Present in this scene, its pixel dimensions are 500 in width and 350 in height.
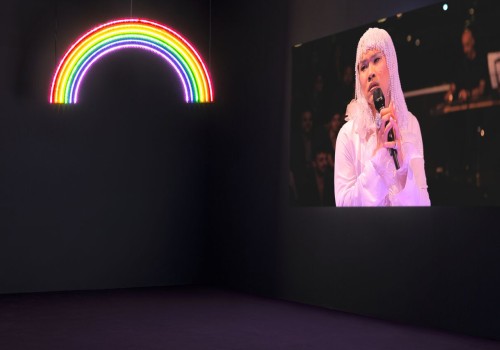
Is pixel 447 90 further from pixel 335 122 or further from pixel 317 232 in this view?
pixel 317 232

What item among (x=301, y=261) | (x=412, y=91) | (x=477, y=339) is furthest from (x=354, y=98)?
(x=477, y=339)

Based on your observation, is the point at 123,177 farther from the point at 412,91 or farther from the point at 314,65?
the point at 412,91

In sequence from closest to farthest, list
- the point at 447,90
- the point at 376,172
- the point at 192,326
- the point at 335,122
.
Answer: the point at 447,90 → the point at 192,326 → the point at 376,172 → the point at 335,122

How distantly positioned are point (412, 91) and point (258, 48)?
2795mm

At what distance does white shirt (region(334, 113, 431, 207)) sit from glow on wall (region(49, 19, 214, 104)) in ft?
4.89

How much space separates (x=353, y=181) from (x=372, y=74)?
1.02 metres

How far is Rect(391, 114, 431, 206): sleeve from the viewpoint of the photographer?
20.3ft

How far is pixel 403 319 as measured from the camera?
644 centimetres

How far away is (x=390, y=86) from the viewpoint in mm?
6504

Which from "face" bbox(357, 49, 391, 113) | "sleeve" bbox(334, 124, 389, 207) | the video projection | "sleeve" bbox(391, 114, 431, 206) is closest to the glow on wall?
the video projection

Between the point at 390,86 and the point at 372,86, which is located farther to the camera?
the point at 372,86

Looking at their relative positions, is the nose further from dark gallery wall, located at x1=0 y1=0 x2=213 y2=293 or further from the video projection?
dark gallery wall, located at x1=0 y1=0 x2=213 y2=293

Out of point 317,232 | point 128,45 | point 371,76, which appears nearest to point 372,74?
point 371,76

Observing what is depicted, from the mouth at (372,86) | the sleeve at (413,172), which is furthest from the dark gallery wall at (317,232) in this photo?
the mouth at (372,86)
